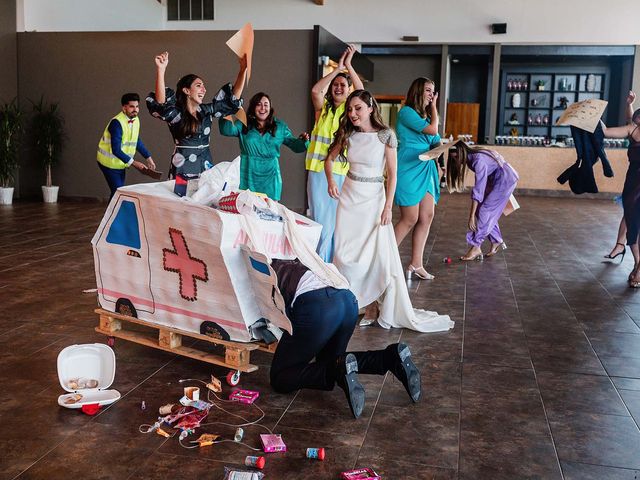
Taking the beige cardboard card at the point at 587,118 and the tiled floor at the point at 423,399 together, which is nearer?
the tiled floor at the point at 423,399

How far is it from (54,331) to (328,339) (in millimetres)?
Answer: 1811

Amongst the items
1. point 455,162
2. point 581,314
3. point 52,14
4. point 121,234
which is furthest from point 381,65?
point 121,234

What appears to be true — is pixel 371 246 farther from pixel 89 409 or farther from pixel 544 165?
pixel 544 165

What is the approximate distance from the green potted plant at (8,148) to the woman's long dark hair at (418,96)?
6.70 m

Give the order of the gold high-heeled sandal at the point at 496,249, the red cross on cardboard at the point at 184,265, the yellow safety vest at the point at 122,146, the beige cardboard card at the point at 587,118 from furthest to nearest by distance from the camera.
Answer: the gold high-heeled sandal at the point at 496,249 < the yellow safety vest at the point at 122,146 < the beige cardboard card at the point at 587,118 < the red cross on cardboard at the point at 184,265

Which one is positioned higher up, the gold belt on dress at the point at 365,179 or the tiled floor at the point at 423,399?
the gold belt on dress at the point at 365,179

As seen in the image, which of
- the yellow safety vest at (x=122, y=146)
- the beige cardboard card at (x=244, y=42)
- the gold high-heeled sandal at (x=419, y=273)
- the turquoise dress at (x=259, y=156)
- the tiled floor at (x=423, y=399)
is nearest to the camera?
the tiled floor at (x=423, y=399)

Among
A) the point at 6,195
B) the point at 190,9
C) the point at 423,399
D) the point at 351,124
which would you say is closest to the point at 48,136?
the point at 6,195

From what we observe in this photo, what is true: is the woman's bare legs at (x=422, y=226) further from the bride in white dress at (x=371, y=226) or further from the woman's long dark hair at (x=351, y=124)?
the woman's long dark hair at (x=351, y=124)

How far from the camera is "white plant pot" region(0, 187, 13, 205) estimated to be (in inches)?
397

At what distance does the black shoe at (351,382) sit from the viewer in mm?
2977

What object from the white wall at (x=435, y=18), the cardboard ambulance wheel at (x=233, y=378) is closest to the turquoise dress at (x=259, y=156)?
the cardboard ambulance wheel at (x=233, y=378)

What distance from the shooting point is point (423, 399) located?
326 cm

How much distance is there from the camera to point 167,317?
142 inches
